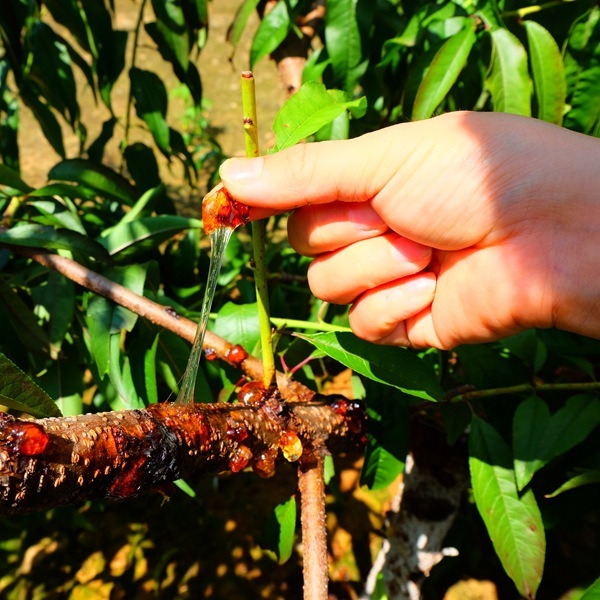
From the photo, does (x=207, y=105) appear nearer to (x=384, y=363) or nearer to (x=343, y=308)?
(x=343, y=308)

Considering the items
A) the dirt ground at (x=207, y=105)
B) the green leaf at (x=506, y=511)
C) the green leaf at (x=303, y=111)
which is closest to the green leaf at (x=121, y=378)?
the green leaf at (x=303, y=111)

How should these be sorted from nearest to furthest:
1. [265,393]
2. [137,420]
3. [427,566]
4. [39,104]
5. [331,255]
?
[137,420] < [265,393] < [331,255] < [427,566] < [39,104]

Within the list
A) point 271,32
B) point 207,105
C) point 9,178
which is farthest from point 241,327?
point 207,105

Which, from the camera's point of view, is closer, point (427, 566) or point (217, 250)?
point (217, 250)

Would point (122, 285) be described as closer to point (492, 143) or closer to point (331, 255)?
point (331, 255)

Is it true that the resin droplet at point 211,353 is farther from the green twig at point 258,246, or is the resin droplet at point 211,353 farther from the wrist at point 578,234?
the wrist at point 578,234

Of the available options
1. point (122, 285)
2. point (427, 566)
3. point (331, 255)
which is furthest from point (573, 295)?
point (427, 566)

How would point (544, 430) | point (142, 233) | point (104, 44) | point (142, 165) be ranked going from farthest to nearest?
point (142, 165), point (104, 44), point (142, 233), point (544, 430)
